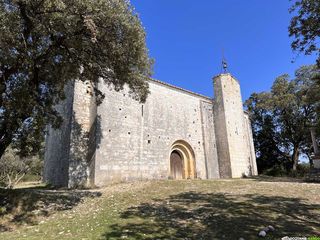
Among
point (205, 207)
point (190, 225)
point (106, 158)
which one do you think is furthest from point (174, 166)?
point (190, 225)

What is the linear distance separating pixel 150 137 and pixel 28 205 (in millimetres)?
11067

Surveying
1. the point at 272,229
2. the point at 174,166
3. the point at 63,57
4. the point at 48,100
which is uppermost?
the point at 63,57

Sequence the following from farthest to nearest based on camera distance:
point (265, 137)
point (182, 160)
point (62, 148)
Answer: point (265, 137)
point (182, 160)
point (62, 148)

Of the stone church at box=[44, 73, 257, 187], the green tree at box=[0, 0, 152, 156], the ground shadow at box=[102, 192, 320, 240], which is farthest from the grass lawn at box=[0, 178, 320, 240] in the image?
the stone church at box=[44, 73, 257, 187]

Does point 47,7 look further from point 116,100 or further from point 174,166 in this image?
point 174,166

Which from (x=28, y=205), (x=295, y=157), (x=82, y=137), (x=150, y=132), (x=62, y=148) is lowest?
(x=28, y=205)

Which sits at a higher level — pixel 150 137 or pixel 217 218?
pixel 150 137

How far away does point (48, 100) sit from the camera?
11.4m

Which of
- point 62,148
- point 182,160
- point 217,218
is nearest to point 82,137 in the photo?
point 62,148

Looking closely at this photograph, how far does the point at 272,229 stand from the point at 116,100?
1441 centimetres

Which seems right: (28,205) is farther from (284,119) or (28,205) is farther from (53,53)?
(284,119)

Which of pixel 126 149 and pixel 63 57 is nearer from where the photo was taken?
pixel 63 57

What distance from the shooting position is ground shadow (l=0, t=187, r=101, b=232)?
332 inches

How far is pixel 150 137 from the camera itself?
19.7m
